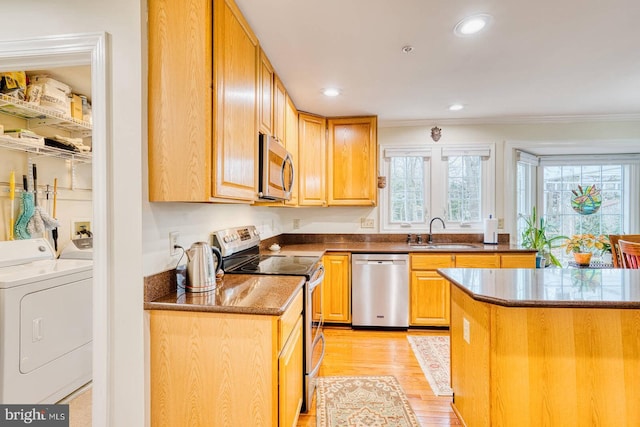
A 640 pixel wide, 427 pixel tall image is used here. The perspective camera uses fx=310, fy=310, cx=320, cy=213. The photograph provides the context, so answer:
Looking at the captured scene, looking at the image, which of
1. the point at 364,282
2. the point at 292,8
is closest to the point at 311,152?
the point at 364,282

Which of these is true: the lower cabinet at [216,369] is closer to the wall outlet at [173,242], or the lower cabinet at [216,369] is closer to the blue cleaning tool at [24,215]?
the wall outlet at [173,242]

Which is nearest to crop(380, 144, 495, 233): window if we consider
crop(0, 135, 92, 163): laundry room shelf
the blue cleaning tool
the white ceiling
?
the white ceiling

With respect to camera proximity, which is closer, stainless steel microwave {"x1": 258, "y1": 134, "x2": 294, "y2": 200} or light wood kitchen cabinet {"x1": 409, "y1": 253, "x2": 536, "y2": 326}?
stainless steel microwave {"x1": 258, "y1": 134, "x2": 294, "y2": 200}

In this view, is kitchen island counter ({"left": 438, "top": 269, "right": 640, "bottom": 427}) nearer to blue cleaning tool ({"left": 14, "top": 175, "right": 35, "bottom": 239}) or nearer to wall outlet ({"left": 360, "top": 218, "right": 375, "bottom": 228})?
wall outlet ({"left": 360, "top": 218, "right": 375, "bottom": 228})

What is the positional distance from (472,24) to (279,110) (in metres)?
1.44

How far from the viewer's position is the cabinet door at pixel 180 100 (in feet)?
4.42

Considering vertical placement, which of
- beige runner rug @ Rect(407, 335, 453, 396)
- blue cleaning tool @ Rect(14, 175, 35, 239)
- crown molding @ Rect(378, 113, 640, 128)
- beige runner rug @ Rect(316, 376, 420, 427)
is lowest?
beige runner rug @ Rect(407, 335, 453, 396)

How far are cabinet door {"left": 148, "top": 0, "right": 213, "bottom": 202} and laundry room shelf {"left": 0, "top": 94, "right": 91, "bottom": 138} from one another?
142 centimetres

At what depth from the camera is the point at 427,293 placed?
10.8 ft

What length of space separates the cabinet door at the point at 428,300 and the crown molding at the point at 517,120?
182 cm

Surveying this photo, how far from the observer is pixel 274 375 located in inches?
53.6

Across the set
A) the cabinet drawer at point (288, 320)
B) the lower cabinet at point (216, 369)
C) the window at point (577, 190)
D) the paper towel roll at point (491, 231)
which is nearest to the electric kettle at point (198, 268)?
the lower cabinet at point (216, 369)

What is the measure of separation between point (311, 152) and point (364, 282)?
1530 millimetres

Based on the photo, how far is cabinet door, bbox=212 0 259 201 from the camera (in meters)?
1.43
